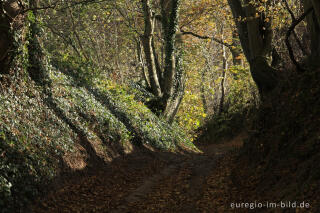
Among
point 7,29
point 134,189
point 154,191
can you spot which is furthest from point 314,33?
point 7,29

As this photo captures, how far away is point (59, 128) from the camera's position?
11.0 m

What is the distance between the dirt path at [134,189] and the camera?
816 centimetres

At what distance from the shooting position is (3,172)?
7.03m

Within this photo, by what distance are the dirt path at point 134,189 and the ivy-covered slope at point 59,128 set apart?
0.53m

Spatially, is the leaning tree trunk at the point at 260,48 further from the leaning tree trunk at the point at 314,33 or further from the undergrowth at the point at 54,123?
the undergrowth at the point at 54,123

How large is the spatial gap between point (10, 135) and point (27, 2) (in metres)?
4.90

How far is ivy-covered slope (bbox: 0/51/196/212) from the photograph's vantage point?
7.63 meters

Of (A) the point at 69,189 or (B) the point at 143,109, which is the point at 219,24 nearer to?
(B) the point at 143,109

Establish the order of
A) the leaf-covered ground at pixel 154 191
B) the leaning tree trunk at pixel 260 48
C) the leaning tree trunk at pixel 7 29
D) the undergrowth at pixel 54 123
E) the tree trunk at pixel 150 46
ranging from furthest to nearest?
the tree trunk at pixel 150 46, the leaning tree trunk at pixel 260 48, the leaning tree trunk at pixel 7 29, the leaf-covered ground at pixel 154 191, the undergrowth at pixel 54 123

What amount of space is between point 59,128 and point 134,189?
10.6 ft

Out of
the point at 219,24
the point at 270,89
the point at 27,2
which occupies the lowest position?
the point at 270,89

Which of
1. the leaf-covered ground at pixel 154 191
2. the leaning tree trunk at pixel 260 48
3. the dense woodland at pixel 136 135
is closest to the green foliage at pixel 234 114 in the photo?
the dense woodland at pixel 136 135

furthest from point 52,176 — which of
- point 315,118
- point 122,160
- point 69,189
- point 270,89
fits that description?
point 270,89

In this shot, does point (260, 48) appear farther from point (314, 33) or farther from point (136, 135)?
point (136, 135)
